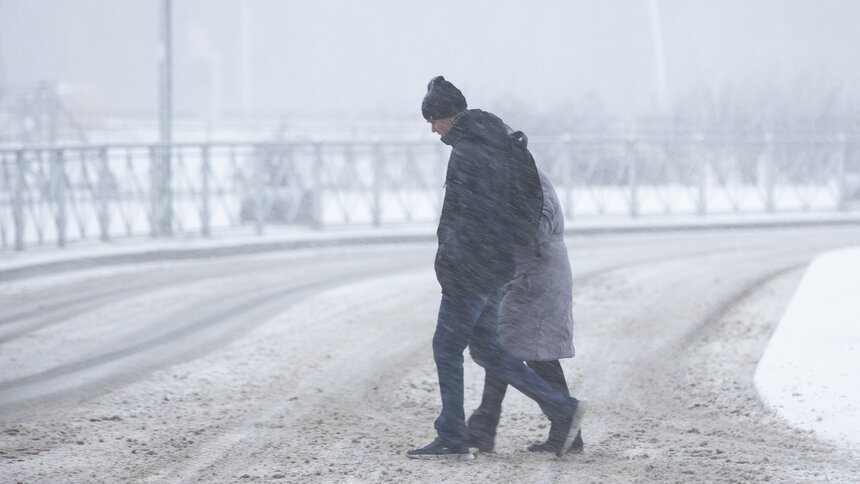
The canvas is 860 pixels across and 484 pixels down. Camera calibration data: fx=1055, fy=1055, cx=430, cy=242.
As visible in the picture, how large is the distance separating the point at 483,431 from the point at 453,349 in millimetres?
526

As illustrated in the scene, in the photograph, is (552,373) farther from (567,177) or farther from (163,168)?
(567,177)

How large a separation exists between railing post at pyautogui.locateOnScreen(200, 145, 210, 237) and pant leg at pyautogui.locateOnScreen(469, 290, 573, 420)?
10858 mm

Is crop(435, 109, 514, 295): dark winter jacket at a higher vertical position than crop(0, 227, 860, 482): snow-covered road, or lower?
higher

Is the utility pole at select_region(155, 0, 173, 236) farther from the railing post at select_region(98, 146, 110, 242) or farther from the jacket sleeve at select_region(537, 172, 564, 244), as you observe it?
the jacket sleeve at select_region(537, 172, 564, 244)

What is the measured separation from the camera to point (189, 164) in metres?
15.0

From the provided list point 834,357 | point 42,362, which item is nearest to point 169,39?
point 42,362

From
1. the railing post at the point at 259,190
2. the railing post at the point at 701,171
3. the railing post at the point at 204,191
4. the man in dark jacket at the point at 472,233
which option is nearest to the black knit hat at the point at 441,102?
the man in dark jacket at the point at 472,233

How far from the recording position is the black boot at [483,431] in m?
4.95

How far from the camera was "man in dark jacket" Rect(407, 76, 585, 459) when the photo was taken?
4.46 metres

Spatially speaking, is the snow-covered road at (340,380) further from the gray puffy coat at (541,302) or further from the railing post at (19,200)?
the railing post at (19,200)

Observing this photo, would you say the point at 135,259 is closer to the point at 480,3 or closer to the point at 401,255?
the point at 401,255

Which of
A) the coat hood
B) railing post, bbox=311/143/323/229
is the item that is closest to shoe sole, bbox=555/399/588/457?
the coat hood

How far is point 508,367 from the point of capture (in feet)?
15.4

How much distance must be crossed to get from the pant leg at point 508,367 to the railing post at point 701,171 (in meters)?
15.1
